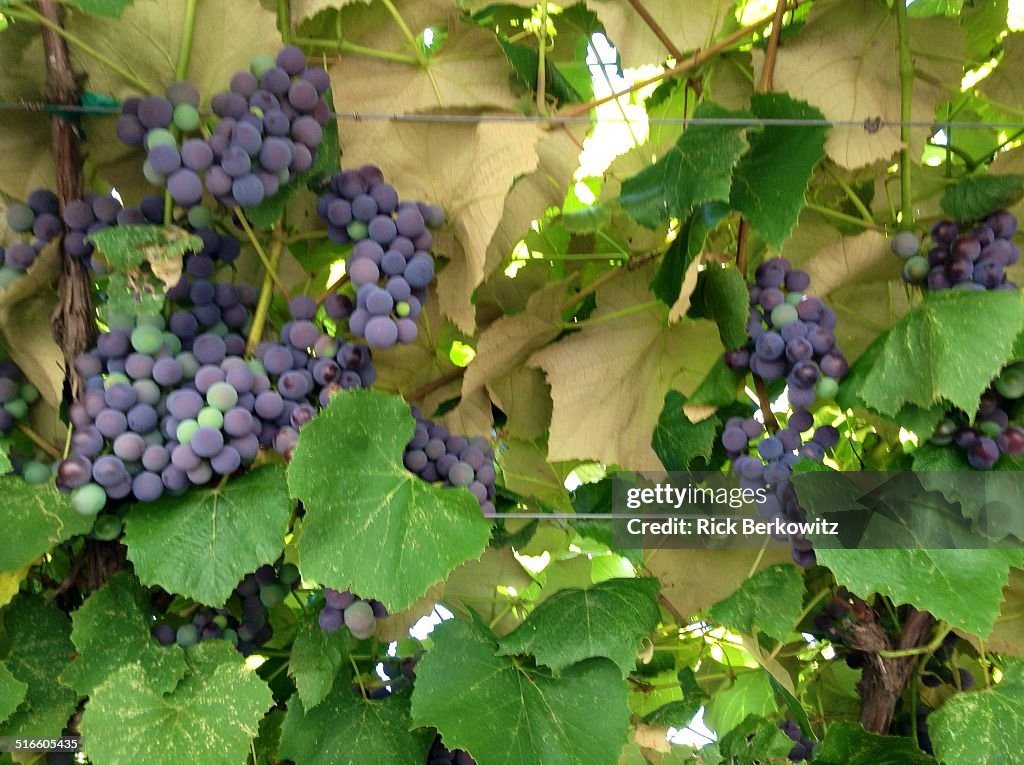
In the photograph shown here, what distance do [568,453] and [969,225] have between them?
19.9 inches

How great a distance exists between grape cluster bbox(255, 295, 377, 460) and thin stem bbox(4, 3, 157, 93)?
0.81 feet

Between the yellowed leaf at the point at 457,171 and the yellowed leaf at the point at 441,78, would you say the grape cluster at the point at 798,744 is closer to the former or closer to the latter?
the yellowed leaf at the point at 457,171

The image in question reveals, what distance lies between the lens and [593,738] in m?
0.89

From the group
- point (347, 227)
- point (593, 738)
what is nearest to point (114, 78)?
point (347, 227)

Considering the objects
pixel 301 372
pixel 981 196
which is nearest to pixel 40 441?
pixel 301 372

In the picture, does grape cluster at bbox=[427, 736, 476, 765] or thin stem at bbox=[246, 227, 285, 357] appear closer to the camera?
thin stem at bbox=[246, 227, 285, 357]

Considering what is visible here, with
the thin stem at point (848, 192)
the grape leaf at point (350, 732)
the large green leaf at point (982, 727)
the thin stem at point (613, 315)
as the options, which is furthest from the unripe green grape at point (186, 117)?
the large green leaf at point (982, 727)

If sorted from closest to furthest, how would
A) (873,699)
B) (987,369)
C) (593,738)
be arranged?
(987,369)
(593,738)
(873,699)

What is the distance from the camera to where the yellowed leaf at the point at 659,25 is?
99 cm

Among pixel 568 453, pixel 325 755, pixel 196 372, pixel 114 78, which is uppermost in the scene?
pixel 114 78

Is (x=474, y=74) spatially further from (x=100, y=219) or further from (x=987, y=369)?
(x=987, y=369)

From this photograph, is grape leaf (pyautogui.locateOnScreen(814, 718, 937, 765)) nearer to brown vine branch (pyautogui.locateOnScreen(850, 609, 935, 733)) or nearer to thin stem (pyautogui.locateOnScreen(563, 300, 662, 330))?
brown vine branch (pyautogui.locateOnScreen(850, 609, 935, 733))

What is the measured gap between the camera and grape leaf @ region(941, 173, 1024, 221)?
2.84 feet

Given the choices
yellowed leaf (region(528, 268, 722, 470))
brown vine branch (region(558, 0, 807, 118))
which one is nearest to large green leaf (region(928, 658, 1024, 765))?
yellowed leaf (region(528, 268, 722, 470))
